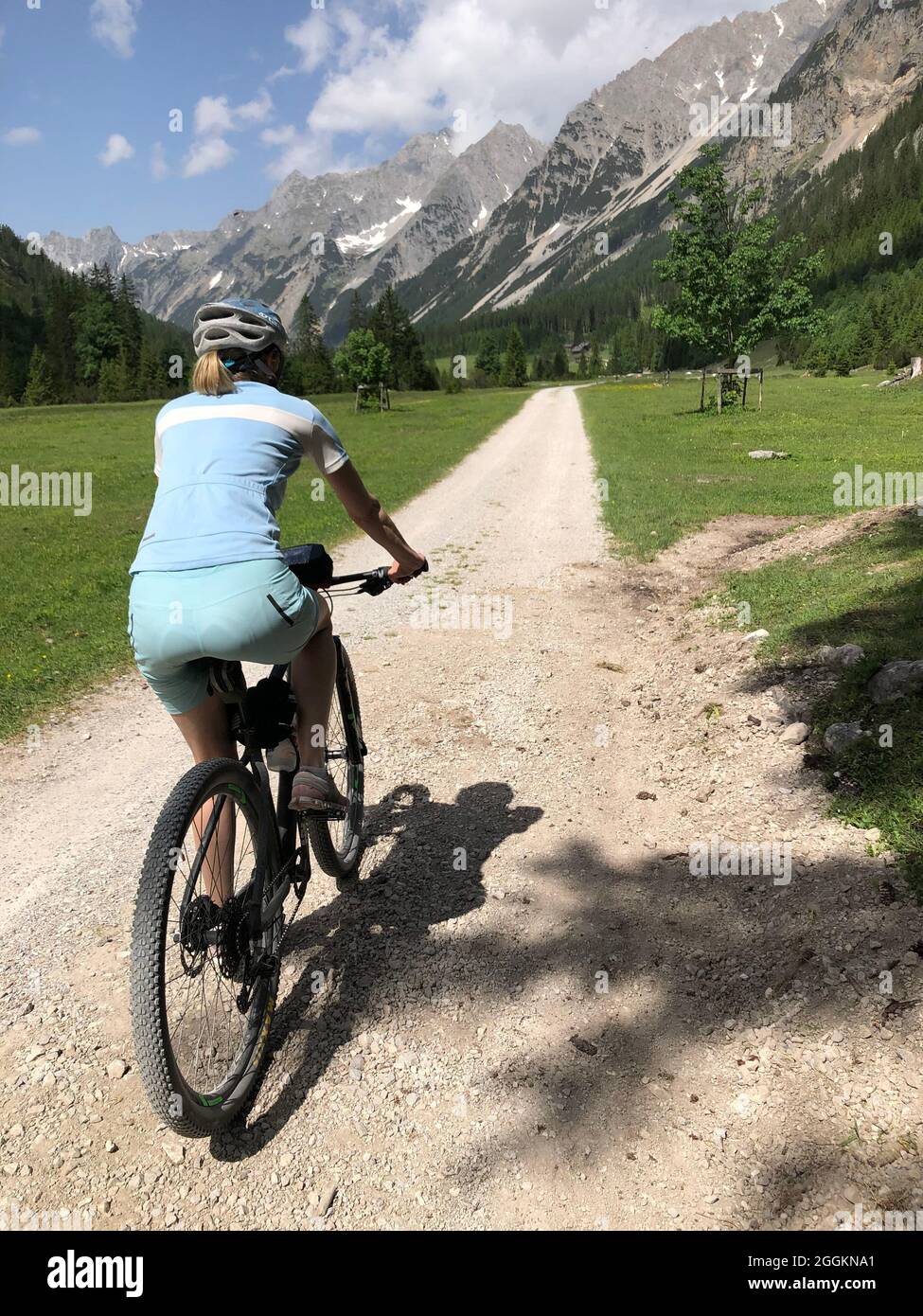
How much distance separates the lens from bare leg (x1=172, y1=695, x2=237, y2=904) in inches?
114

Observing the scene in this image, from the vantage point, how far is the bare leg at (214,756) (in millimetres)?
2904

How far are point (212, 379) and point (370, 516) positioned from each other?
2.98 ft

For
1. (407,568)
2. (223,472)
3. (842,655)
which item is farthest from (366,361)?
(223,472)

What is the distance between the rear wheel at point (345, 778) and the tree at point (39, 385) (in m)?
98.5

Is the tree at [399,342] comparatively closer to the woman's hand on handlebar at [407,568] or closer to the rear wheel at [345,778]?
the rear wheel at [345,778]

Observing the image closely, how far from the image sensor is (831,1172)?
260 centimetres

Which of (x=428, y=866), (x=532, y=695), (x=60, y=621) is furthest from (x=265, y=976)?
(x=60, y=621)

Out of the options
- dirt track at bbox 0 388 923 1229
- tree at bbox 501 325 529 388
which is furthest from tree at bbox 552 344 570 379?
dirt track at bbox 0 388 923 1229

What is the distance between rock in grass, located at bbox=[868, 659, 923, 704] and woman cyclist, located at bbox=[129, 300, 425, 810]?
424 centimetres

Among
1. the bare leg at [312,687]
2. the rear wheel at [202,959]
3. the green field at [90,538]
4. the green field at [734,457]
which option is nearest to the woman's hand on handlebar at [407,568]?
the bare leg at [312,687]

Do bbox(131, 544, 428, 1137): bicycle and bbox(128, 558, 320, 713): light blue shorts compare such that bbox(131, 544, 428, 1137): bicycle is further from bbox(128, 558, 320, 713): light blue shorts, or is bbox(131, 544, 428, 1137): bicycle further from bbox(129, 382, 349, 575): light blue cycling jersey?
bbox(129, 382, 349, 575): light blue cycling jersey
